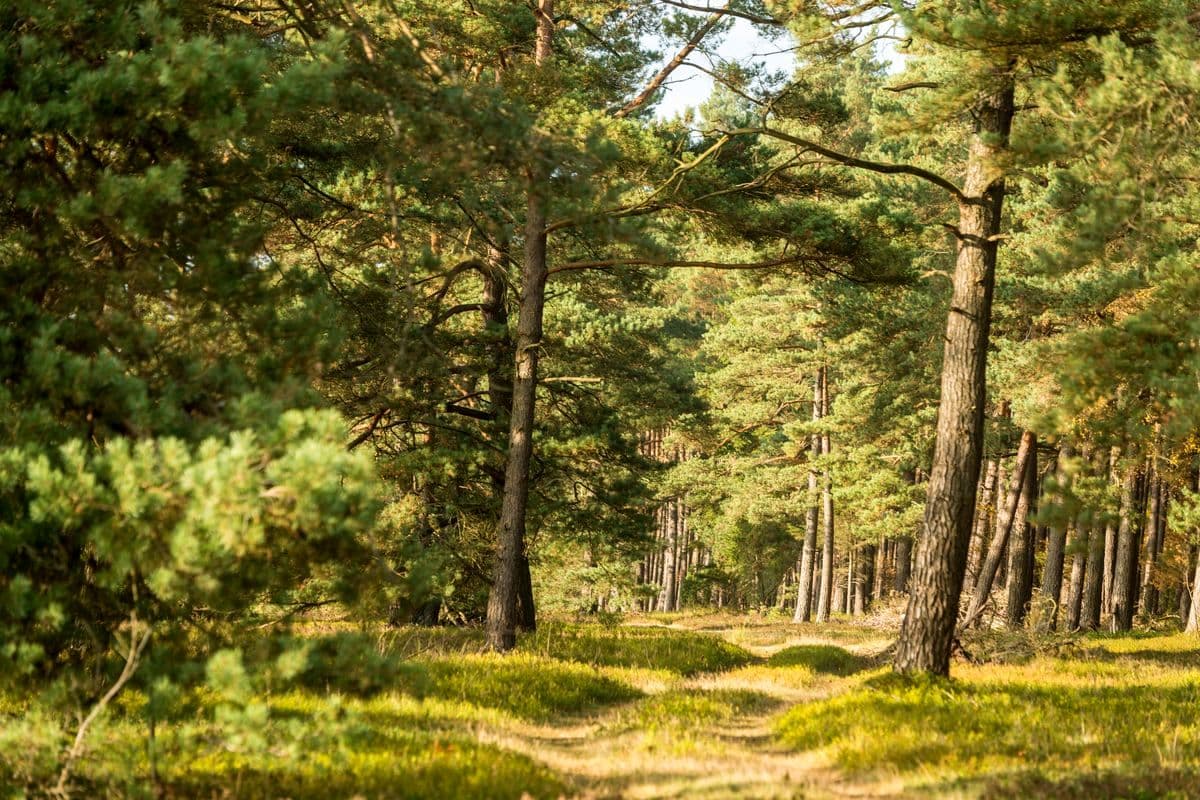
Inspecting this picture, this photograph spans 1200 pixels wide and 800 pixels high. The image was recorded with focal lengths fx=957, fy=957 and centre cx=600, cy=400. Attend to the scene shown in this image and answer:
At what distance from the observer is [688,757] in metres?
7.27

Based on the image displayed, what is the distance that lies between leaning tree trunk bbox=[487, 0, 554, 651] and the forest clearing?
58 millimetres

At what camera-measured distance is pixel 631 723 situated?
8727 mm

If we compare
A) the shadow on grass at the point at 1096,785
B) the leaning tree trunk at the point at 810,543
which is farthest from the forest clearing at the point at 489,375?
the leaning tree trunk at the point at 810,543

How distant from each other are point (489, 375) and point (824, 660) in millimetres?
7011

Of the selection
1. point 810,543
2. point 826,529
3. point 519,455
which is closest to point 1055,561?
point 826,529

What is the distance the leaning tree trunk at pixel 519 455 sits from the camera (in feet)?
42.0

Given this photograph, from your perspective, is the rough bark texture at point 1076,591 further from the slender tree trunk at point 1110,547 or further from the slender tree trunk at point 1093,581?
the slender tree trunk at point 1110,547

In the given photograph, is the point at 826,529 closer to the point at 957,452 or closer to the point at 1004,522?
the point at 1004,522

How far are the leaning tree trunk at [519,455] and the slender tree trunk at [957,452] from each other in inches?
199

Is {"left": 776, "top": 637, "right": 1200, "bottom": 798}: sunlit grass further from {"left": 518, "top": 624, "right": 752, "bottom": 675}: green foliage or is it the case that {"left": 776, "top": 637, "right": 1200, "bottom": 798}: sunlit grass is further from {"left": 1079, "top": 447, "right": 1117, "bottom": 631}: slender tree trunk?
{"left": 1079, "top": 447, "right": 1117, "bottom": 631}: slender tree trunk

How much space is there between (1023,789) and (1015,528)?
59.4ft

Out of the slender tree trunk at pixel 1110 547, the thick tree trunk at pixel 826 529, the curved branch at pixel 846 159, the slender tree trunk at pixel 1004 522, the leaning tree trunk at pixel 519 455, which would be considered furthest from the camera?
the thick tree trunk at pixel 826 529

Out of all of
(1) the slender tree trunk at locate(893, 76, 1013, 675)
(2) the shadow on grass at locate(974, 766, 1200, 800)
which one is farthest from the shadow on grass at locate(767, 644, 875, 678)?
(2) the shadow on grass at locate(974, 766, 1200, 800)

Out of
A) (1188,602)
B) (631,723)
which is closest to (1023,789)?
(631,723)
